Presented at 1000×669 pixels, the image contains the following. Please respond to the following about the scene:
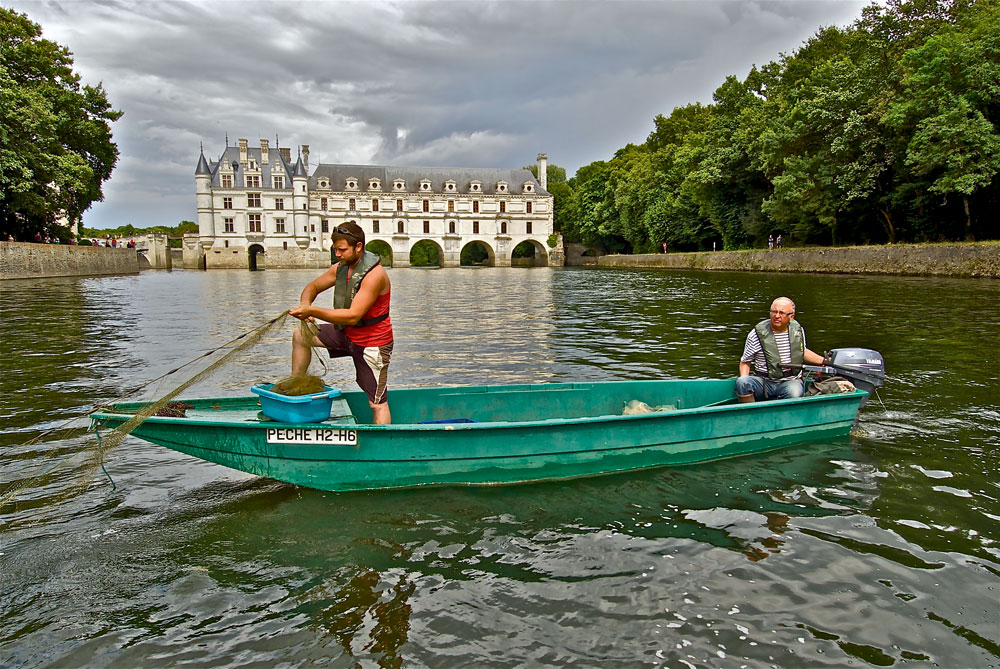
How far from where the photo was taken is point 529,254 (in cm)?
9912

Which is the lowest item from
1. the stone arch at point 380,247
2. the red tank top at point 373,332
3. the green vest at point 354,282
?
the red tank top at point 373,332

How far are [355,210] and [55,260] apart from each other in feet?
171

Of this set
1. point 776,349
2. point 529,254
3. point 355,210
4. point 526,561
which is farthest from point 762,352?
point 529,254

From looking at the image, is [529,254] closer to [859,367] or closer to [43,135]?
[43,135]

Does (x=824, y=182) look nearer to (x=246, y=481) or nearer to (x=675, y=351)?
(x=675, y=351)

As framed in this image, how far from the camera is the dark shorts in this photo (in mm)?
5465

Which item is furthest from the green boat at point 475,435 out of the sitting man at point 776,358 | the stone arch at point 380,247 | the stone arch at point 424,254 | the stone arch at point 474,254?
the stone arch at point 474,254

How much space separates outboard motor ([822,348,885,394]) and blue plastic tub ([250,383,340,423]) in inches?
217

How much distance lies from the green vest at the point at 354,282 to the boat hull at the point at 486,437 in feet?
2.94

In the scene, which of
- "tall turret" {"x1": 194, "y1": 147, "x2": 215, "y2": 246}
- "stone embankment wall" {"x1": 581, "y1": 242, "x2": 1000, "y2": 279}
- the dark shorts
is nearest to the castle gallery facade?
"tall turret" {"x1": 194, "y1": 147, "x2": 215, "y2": 246}

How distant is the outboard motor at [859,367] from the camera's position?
7004mm

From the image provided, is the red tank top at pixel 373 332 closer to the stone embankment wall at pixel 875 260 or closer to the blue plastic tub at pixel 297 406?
the blue plastic tub at pixel 297 406

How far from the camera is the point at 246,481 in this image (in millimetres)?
5598

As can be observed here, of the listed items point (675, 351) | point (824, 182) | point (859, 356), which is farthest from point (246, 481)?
point (824, 182)
